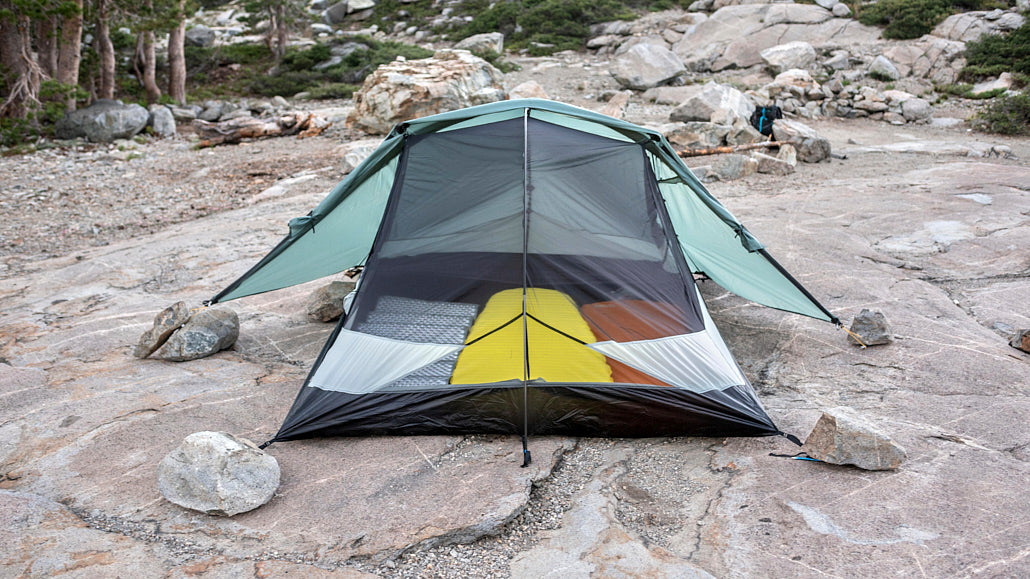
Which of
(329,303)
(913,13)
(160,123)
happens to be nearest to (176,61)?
(160,123)

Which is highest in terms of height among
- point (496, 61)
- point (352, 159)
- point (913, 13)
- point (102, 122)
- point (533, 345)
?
point (913, 13)

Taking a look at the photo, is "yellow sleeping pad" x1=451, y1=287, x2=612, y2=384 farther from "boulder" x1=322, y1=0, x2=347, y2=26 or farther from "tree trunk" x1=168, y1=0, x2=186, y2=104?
"boulder" x1=322, y1=0, x2=347, y2=26

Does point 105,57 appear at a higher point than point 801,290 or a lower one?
higher

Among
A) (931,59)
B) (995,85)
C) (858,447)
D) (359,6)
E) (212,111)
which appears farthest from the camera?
(359,6)

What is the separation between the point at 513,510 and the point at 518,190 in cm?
203

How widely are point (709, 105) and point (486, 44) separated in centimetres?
1253

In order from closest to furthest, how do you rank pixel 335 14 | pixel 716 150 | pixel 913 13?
pixel 716 150 < pixel 913 13 < pixel 335 14

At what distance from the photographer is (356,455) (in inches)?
130

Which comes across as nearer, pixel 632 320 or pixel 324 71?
pixel 632 320

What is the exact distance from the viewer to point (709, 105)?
1355 centimetres

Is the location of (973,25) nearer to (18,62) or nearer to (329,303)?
(329,303)

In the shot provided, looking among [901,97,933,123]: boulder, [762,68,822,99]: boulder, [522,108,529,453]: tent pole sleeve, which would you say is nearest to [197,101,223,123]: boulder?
[762,68,822,99]: boulder

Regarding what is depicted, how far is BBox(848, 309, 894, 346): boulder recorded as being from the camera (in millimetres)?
4422

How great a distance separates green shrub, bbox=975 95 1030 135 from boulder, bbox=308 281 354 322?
13552mm
